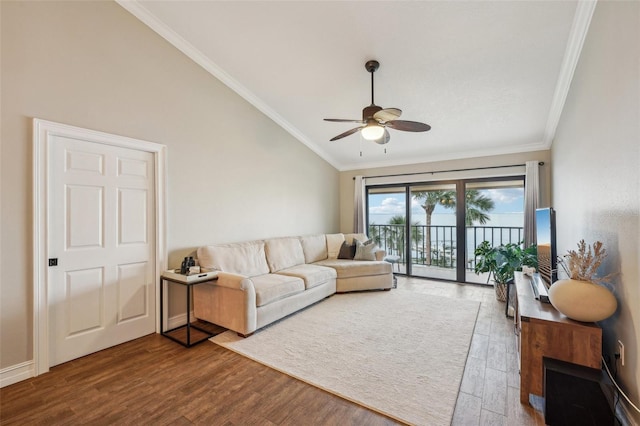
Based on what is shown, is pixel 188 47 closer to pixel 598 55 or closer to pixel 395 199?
pixel 598 55

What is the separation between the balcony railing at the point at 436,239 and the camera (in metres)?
4.89

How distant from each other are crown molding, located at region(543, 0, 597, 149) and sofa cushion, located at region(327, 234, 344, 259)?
3.71 meters

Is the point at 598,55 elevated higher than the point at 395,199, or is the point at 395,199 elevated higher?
the point at 598,55

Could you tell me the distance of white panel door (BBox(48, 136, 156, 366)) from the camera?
2.39m

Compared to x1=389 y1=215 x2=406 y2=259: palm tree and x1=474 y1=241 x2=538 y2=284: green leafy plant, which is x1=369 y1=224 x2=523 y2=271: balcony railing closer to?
x1=389 y1=215 x2=406 y2=259: palm tree

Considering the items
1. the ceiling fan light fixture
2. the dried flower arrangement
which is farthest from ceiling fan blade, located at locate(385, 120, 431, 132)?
the dried flower arrangement

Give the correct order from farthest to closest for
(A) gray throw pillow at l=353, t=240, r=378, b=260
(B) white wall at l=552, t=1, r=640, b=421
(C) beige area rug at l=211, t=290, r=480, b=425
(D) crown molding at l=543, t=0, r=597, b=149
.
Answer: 1. (A) gray throw pillow at l=353, t=240, r=378, b=260
2. (D) crown molding at l=543, t=0, r=597, b=149
3. (C) beige area rug at l=211, t=290, r=480, b=425
4. (B) white wall at l=552, t=1, r=640, b=421

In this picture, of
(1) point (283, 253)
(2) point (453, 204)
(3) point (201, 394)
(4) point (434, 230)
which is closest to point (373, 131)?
(1) point (283, 253)

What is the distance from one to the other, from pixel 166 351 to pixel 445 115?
447 centimetres

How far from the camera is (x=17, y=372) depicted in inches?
84.2

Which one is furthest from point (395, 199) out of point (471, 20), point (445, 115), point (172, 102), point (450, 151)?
point (172, 102)

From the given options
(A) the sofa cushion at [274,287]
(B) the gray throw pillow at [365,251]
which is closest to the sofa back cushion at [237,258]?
(A) the sofa cushion at [274,287]

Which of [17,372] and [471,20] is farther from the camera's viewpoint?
[471,20]

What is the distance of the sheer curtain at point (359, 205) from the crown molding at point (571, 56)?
327 centimetres
